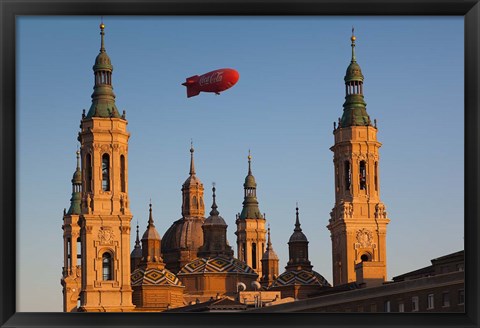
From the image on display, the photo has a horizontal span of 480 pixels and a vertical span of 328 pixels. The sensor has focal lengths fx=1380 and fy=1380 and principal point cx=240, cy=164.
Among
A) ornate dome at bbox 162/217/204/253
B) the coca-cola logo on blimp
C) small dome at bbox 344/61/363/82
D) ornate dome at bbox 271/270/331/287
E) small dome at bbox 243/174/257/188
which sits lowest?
ornate dome at bbox 271/270/331/287

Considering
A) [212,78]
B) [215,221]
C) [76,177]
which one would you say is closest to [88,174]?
[215,221]

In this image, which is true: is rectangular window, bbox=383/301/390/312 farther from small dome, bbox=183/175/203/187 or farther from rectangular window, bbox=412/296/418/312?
small dome, bbox=183/175/203/187

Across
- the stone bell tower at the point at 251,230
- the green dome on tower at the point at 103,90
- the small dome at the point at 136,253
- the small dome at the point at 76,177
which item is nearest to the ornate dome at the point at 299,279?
the green dome on tower at the point at 103,90

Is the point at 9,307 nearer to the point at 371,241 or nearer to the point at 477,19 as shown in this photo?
the point at 477,19

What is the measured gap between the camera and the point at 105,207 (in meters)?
112

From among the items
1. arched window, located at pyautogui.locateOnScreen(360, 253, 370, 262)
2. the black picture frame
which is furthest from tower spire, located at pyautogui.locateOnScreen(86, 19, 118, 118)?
the black picture frame

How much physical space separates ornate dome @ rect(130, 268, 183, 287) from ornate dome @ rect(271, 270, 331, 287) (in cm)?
949

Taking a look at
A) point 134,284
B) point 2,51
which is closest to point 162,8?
point 2,51

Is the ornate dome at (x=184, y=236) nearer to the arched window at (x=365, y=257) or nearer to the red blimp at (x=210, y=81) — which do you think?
Result: the arched window at (x=365, y=257)

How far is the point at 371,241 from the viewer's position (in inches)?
4473

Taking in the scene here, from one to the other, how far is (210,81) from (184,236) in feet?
249

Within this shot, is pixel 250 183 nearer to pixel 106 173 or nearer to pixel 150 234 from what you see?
pixel 150 234

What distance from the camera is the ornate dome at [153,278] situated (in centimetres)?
12681

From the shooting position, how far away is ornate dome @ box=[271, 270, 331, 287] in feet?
416
